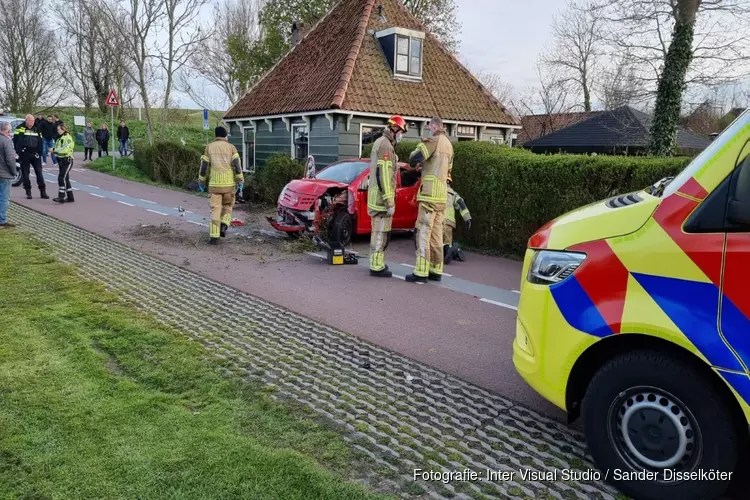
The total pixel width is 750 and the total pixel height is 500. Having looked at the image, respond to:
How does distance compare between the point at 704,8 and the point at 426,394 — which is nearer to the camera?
the point at 426,394

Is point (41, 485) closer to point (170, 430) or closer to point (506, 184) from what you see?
point (170, 430)

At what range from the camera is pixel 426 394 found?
434 centimetres

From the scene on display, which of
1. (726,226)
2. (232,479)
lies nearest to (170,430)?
(232,479)

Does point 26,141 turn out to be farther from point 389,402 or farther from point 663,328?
point 663,328

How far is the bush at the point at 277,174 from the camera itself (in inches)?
594

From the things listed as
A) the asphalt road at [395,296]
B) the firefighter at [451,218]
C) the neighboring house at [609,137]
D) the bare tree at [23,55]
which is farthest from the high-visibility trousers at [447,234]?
the bare tree at [23,55]

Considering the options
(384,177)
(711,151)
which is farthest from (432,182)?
(711,151)

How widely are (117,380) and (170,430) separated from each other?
1018mm

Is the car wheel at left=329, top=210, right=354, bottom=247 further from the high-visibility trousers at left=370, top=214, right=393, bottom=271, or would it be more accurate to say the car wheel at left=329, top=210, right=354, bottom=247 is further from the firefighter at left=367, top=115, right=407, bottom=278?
the firefighter at left=367, top=115, right=407, bottom=278

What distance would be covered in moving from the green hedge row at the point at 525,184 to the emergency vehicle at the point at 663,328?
5953 mm

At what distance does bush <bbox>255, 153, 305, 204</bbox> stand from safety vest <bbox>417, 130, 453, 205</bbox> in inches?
306

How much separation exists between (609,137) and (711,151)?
28.4m

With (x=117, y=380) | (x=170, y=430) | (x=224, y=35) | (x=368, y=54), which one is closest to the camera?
(x=170, y=430)

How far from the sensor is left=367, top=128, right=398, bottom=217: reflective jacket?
25.9 feet
